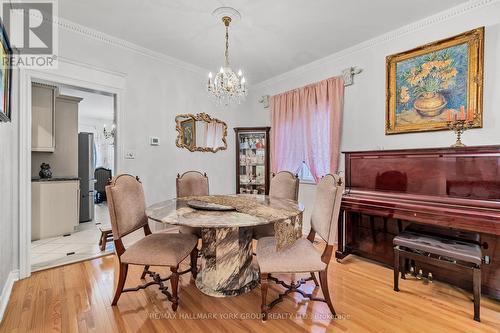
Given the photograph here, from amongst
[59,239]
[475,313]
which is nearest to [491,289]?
[475,313]

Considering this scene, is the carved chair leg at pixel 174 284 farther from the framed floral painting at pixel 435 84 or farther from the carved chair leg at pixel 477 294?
the framed floral painting at pixel 435 84

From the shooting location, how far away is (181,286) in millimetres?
2205

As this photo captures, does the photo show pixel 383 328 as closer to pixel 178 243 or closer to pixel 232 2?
pixel 178 243

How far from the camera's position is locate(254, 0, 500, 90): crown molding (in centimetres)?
228

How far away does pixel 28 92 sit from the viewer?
2.38 metres

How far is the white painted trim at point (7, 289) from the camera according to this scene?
179cm

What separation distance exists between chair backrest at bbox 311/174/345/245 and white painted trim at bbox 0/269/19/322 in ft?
7.94

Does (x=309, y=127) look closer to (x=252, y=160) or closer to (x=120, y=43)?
(x=252, y=160)

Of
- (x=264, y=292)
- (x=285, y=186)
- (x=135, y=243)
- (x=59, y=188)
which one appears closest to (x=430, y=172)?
(x=285, y=186)

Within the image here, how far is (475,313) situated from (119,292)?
265 centimetres

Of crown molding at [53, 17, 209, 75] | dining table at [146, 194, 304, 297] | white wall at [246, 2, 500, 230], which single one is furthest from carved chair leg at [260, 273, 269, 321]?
crown molding at [53, 17, 209, 75]

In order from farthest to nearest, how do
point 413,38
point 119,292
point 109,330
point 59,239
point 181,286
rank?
point 59,239 < point 413,38 < point 181,286 < point 119,292 < point 109,330
